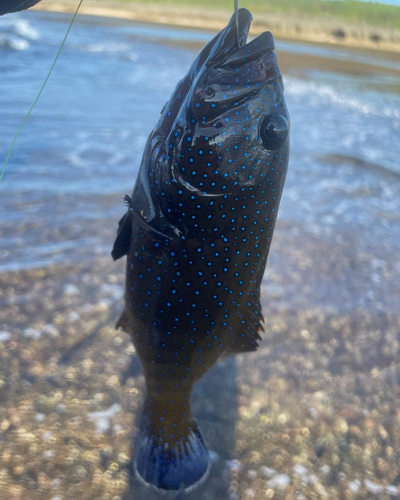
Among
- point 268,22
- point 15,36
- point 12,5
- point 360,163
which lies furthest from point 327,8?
point 12,5

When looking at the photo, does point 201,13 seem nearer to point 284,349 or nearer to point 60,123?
point 60,123

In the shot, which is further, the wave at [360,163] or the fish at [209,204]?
the wave at [360,163]

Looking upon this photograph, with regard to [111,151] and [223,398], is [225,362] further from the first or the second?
[111,151]

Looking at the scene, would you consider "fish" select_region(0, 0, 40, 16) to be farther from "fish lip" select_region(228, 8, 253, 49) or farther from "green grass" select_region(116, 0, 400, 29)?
"green grass" select_region(116, 0, 400, 29)

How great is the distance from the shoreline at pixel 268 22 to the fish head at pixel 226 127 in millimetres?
33533

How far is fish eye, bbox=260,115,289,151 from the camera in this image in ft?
5.75

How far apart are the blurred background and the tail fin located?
133mm

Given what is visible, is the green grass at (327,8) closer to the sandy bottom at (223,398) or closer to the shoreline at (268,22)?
the shoreline at (268,22)

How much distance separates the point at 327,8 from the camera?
1420 inches

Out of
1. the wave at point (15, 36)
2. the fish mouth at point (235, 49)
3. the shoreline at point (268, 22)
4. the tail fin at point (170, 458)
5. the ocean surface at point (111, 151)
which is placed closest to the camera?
the fish mouth at point (235, 49)

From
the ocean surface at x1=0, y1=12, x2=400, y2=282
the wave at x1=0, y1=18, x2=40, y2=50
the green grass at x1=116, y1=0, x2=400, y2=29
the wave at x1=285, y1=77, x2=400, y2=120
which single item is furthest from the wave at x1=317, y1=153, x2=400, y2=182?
the green grass at x1=116, y1=0, x2=400, y2=29

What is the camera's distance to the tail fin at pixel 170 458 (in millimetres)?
2410

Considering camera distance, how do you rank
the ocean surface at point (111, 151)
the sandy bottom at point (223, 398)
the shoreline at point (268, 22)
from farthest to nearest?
the shoreline at point (268, 22)
the ocean surface at point (111, 151)
the sandy bottom at point (223, 398)

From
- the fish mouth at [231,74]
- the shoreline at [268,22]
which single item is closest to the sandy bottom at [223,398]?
the fish mouth at [231,74]
